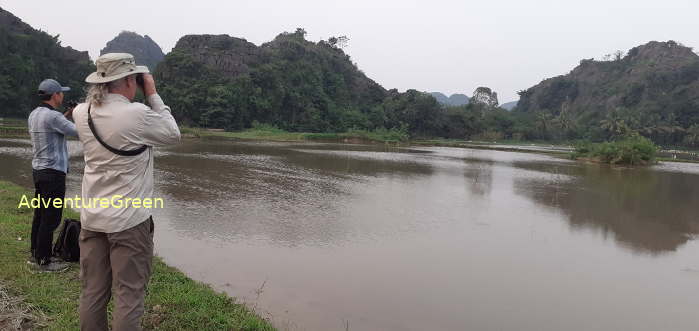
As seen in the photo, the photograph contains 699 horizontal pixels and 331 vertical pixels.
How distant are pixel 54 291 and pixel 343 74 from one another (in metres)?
88.1

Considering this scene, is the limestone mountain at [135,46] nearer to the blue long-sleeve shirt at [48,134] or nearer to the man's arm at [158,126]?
the blue long-sleeve shirt at [48,134]

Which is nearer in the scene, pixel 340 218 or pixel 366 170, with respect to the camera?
pixel 340 218

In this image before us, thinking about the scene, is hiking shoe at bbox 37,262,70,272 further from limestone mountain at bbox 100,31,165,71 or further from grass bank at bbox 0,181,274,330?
limestone mountain at bbox 100,31,165,71

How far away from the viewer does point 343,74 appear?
295 ft

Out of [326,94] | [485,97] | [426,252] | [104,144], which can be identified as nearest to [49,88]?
[104,144]

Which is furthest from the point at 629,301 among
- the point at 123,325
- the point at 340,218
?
the point at 123,325

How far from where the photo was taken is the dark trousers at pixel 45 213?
174 inches

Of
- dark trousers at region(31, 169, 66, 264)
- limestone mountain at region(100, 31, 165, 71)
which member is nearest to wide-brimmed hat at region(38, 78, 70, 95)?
dark trousers at region(31, 169, 66, 264)

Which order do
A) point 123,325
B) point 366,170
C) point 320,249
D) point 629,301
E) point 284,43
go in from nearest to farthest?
point 123,325 < point 629,301 < point 320,249 < point 366,170 < point 284,43

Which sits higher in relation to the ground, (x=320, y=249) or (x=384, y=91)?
(x=384, y=91)

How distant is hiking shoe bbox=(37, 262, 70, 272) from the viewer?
14.4ft

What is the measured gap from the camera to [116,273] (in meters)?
2.49

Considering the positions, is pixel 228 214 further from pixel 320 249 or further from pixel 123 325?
pixel 123 325

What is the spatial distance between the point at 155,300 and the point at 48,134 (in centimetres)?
198
